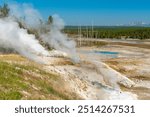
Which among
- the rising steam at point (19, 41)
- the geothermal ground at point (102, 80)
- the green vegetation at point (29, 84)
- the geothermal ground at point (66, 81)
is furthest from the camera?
the rising steam at point (19, 41)

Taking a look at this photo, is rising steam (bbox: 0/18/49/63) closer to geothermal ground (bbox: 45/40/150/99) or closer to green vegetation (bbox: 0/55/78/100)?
geothermal ground (bbox: 45/40/150/99)

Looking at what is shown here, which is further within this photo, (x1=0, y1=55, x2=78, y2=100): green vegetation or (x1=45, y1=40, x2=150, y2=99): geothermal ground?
(x1=45, y1=40, x2=150, y2=99): geothermal ground

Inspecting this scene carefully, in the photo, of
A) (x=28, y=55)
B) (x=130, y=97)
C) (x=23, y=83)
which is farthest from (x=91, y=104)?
(x=28, y=55)

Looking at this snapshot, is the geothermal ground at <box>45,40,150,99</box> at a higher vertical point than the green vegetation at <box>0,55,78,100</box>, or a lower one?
lower

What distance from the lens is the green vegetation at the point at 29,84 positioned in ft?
60.5

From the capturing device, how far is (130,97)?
95.1ft

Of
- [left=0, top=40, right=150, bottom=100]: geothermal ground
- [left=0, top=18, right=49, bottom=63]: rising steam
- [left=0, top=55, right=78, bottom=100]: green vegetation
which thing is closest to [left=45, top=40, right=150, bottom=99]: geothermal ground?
[left=0, top=40, right=150, bottom=100]: geothermal ground

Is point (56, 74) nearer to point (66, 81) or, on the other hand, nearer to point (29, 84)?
point (66, 81)

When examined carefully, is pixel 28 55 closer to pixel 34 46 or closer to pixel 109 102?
pixel 34 46

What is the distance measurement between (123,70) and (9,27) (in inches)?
620

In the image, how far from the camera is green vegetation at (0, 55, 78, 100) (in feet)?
60.5

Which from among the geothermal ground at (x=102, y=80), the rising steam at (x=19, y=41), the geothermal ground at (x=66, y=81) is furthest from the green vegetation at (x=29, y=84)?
the rising steam at (x=19, y=41)

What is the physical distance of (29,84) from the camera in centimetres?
2159

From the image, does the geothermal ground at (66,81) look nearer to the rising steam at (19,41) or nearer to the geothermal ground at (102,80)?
the geothermal ground at (102,80)
